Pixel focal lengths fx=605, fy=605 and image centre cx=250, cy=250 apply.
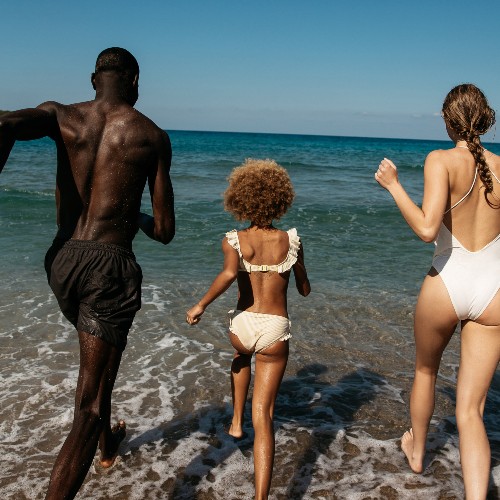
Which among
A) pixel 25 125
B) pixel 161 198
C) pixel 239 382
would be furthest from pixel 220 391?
pixel 25 125

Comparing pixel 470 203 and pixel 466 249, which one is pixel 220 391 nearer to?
pixel 466 249

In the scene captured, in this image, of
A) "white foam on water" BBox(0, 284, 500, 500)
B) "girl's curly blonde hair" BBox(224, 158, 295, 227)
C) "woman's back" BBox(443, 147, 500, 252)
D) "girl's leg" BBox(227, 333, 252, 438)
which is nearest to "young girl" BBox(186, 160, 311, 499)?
"girl's curly blonde hair" BBox(224, 158, 295, 227)

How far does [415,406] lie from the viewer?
3.52 meters

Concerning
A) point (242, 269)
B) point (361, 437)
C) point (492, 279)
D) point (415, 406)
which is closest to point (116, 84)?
point (242, 269)

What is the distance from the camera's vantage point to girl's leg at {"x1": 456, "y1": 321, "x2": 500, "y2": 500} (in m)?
3.06

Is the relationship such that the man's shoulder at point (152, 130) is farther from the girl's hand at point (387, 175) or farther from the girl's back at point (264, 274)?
the girl's hand at point (387, 175)

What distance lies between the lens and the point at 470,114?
3020mm

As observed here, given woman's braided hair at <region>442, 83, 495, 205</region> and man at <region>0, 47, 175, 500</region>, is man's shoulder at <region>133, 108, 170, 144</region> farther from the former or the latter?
woman's braided hair at <region>442, 83, 495, 205</region>

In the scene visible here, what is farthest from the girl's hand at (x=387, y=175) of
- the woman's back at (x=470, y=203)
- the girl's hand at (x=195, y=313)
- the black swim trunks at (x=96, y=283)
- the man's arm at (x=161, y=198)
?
the black swim trunks at (x=96, y=283)

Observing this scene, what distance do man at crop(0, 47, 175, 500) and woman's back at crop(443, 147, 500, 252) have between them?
4.55 feet

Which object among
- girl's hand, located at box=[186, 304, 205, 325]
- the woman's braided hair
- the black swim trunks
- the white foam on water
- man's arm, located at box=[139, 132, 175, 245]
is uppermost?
the woman's braided hair

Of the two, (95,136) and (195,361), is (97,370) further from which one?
(195,361)

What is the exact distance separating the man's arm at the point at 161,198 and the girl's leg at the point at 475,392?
1.63 metres

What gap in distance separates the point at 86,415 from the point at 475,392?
196cm
